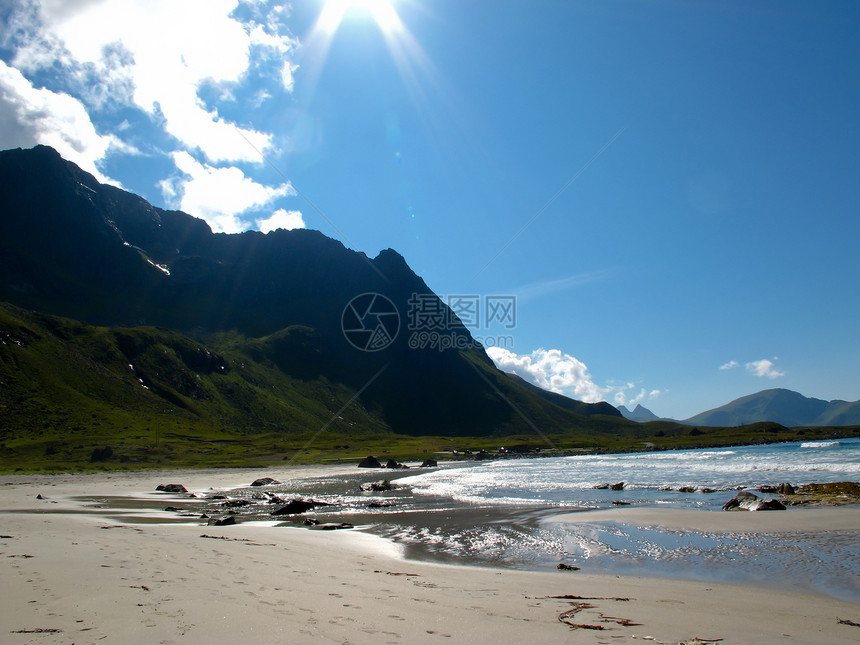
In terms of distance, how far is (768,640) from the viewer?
879cm

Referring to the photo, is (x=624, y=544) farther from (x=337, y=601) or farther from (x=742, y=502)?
(x=742, y=502)

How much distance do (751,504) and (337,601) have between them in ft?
89.4

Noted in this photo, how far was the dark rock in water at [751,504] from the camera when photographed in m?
27.2

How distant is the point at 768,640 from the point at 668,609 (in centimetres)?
236

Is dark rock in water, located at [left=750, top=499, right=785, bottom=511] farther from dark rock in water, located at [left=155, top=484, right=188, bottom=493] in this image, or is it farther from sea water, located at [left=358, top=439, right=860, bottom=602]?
dark rock in water, located at [left=155, top=484, right=188, bottom=493]

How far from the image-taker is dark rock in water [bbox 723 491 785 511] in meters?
27.2

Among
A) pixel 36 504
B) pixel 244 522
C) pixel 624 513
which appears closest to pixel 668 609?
pixel 624 513

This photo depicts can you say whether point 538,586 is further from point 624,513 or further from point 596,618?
point 624,513

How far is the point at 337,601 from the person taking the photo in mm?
10938

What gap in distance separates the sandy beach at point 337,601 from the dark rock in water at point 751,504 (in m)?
17.6

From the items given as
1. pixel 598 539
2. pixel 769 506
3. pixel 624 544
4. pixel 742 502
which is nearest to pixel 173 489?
pixel 598 539

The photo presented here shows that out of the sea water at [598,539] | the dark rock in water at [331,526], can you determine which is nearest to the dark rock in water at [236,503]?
the sea water at [598,539]

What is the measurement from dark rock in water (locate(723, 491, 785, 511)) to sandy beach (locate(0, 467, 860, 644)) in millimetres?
17592

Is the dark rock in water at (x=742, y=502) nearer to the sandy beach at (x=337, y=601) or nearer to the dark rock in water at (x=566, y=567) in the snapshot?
the sandy beach at (x=337, y=601)
